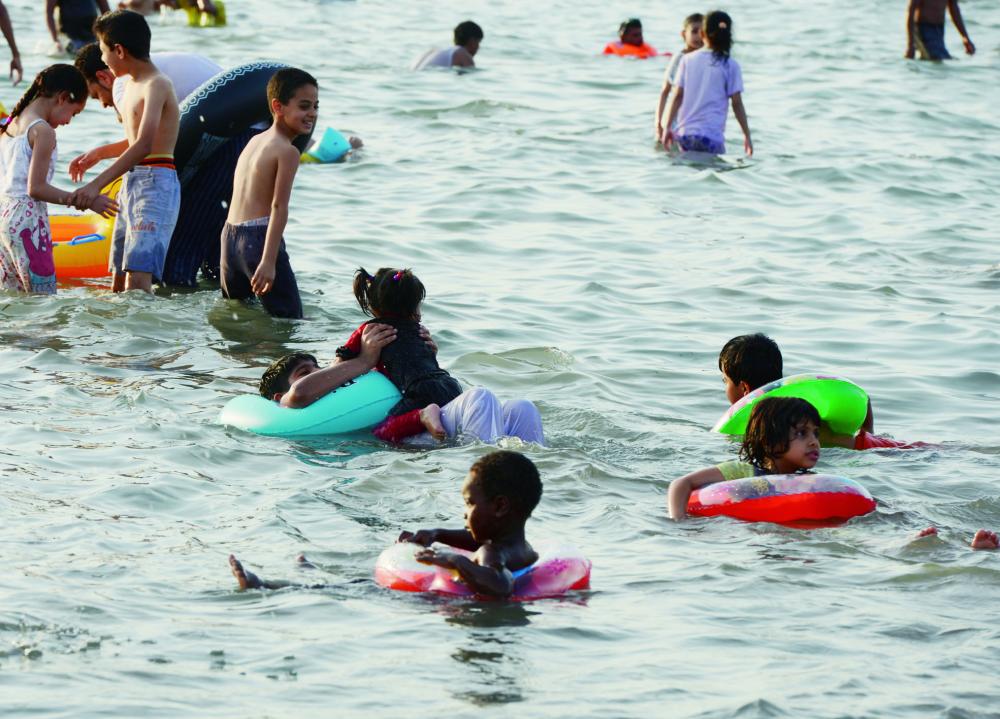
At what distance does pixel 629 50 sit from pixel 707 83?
30.8 feet

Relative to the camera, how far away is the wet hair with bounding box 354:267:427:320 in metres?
6.69

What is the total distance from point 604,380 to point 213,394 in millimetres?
2119

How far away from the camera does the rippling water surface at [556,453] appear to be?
4344mm

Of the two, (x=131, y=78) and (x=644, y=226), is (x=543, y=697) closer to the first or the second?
(x=131, y=78)

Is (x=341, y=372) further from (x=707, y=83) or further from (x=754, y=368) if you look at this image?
(x=707, y=83)

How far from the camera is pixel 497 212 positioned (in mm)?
12594

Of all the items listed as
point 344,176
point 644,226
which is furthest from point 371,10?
point 644,226

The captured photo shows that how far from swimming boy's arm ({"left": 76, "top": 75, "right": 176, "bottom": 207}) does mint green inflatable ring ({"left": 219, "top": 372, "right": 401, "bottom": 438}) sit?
2127 mm

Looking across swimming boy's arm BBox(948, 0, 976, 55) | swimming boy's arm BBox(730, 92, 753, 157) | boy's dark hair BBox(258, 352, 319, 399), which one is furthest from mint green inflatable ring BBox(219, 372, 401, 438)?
swimming boy's arm BBox(948, 0, 976, 55)

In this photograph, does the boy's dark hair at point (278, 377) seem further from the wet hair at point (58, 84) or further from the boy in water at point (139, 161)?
the wet hair at point (58, 84)

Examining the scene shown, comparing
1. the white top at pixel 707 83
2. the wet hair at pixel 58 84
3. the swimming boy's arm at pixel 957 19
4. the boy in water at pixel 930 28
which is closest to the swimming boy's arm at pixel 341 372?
the wet hair at pixel 58 84

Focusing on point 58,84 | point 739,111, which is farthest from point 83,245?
point 739,111

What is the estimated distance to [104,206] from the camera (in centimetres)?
839

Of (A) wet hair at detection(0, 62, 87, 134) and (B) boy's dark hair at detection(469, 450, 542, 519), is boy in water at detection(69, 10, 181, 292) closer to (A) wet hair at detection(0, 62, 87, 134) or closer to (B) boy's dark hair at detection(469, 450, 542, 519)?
(A) wet hair at detection(0, 62, 87, 134)
